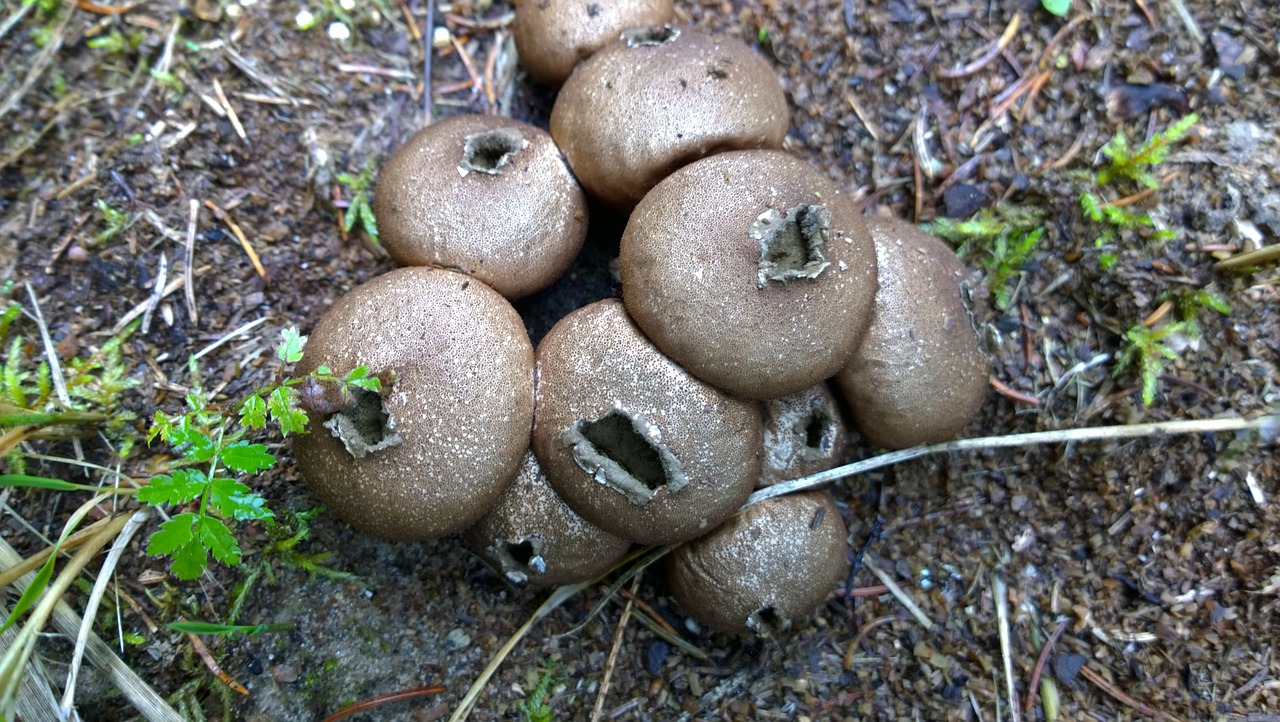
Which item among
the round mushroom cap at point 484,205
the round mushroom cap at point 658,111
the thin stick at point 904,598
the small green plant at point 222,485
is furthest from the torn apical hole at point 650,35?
the thin stick at point 904,598

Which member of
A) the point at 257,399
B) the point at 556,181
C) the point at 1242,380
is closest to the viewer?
the point at 257,399

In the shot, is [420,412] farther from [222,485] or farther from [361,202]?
[361,202]

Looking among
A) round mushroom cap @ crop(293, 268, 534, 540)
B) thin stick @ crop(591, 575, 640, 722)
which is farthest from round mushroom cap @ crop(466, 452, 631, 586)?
thin stick @ crop(591, 575, 640, 722)

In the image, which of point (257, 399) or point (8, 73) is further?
point (8, 73)

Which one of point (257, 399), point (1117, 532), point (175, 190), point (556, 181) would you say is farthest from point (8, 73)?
point (1117, 532)

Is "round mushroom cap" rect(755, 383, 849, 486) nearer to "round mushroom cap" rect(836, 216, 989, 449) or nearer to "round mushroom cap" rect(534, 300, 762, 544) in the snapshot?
"round mushroom cap" rect(836, 216, 989, 449)

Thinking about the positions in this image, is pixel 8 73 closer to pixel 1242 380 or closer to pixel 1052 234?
pixel 1052 234

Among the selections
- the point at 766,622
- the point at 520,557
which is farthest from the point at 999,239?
the point at 520,557

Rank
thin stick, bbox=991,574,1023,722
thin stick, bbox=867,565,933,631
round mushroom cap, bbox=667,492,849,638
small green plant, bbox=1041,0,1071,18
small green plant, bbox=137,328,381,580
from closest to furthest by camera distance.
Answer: small green plant, bbox=137,328,381,580 → round mushroom cap, bbox=667,492,849,638 → thin stick, bbox=991,574,1023,722 → thin stick, bbox=867,565,933,631 → small green plant, bbox=1041,0,1071,18
